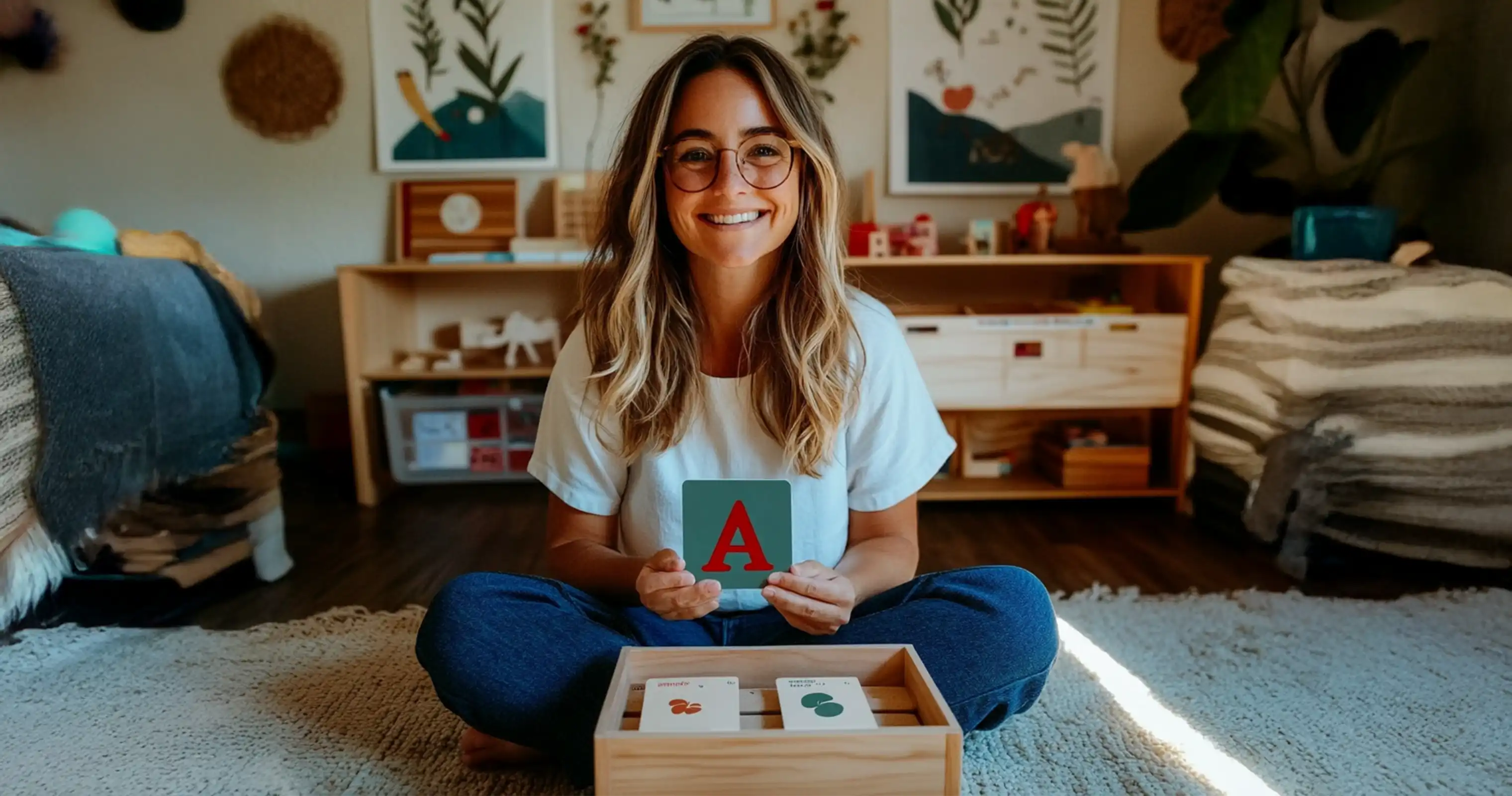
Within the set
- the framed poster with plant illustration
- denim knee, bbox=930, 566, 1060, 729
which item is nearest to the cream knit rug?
denim knee, bbox=930, 566, 1060, 729

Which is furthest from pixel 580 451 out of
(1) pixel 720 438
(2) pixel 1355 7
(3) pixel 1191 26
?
(3) pixel 1191 26

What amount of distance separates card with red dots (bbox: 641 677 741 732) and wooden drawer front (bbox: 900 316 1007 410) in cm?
133

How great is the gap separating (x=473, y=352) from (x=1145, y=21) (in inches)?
79.5

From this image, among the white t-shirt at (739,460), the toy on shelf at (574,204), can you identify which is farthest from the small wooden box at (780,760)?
the toy on shelf at (574,204)

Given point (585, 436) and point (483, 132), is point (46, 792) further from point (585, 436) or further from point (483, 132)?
point (483, 132)

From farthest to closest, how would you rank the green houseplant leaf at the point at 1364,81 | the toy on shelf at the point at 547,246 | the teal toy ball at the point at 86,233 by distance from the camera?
1. the toy on shelf at the point at 547,246
2. the green houseplant leaf at the point at 1364,81
3. the teal toy ball at the point at 86,233

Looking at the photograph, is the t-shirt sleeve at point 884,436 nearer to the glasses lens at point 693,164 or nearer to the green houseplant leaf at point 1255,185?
the glasses lens at point 693,164

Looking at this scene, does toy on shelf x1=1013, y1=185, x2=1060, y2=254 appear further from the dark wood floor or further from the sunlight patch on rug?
the sunlight patch on rug

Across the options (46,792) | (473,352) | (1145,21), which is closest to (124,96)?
(473,352)

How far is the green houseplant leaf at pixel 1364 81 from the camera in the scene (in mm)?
1944

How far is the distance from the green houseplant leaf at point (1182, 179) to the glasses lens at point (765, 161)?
1426 millimetres

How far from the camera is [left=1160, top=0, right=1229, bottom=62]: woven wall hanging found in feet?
7.59

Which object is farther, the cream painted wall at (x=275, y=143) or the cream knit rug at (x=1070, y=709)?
the cream painted wall at (x=275, y=143)

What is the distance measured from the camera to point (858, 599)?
958 mm
